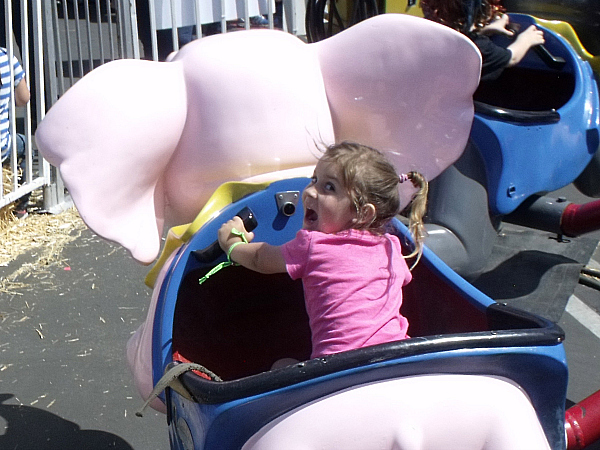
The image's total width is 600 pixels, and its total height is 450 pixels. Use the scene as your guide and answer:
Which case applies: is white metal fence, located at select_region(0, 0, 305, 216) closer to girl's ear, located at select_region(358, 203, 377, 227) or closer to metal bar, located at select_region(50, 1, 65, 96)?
metal bar, located at select_region(50, 1, 65, 96)

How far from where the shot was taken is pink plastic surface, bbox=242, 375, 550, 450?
1.15m

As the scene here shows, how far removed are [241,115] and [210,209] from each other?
0.72 feet

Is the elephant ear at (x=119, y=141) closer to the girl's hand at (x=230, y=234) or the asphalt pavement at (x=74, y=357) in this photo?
the girl's hand at (x=230, y=234)

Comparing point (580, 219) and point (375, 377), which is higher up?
point (375, 377)

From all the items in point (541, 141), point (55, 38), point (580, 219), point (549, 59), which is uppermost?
point (549, 59)

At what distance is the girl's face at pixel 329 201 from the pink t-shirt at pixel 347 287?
30 millimetres

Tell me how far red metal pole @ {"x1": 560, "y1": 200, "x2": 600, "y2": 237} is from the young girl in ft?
4.61

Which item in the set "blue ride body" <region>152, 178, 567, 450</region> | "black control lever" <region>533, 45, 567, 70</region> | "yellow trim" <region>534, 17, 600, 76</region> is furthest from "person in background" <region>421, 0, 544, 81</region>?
"blue ride body" <region>152, 178, 567, 450</region>

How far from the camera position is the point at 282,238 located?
1719mm

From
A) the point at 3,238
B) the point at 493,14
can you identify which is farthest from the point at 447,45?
the point at 3,238

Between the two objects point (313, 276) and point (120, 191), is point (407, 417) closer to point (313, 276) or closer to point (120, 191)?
point (313, 276)

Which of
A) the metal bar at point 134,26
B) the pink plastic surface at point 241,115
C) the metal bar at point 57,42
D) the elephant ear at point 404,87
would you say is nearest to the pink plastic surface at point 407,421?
the pink plastic surface at point 241,115

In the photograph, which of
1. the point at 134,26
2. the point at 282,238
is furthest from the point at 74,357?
the point at 134,26

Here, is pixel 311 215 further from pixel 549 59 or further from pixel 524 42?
pixel 549 59
